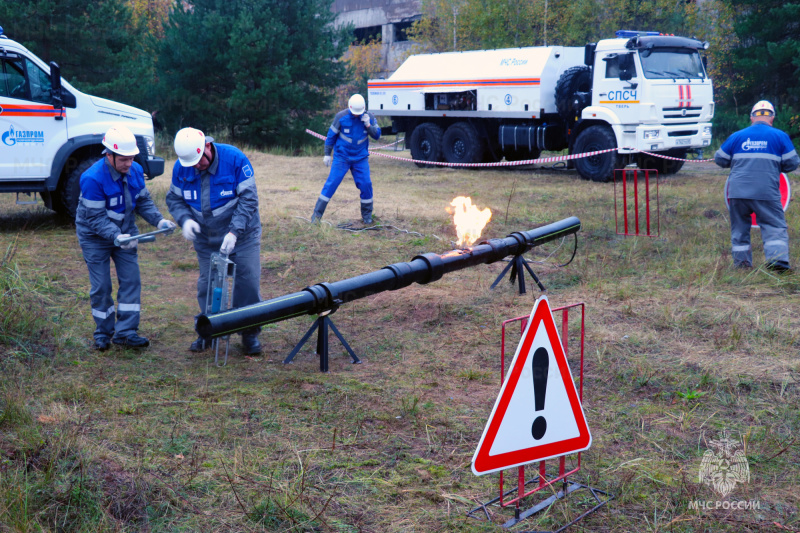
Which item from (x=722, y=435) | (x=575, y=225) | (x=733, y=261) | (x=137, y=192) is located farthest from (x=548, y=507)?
(x=733, y=261)

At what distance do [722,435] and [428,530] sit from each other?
197 cm

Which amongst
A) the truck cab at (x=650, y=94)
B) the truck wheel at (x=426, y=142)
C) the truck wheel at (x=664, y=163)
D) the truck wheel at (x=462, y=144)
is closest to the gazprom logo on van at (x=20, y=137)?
the truck cab at (x=650, y=94)

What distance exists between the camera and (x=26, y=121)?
9.51 metres

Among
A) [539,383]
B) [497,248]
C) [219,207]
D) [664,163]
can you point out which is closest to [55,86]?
[219,207]

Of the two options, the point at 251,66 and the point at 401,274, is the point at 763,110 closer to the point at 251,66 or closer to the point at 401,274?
the point at 401,274

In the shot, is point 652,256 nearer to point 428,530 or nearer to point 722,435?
point 722,435

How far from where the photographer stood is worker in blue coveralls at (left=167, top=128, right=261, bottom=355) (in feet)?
17.7

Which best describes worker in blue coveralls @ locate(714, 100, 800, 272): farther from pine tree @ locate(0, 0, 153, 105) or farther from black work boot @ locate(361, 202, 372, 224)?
pine tree @ locate(0, 0, 153, 105)

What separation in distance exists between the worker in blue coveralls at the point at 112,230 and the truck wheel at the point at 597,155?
432 inches

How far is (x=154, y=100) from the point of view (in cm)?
2489

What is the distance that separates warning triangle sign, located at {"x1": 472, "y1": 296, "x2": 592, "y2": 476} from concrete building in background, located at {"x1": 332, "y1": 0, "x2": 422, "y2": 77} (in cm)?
4151

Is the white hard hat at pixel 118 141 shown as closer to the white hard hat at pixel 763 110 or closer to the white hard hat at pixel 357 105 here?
the white hard hat at pixel 357 105

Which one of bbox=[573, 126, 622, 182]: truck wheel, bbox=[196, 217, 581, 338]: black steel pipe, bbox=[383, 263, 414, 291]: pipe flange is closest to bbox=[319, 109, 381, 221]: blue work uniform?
bbox=[196, 217, 581, 338]: black steel pipe

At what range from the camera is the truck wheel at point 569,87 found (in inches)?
619
